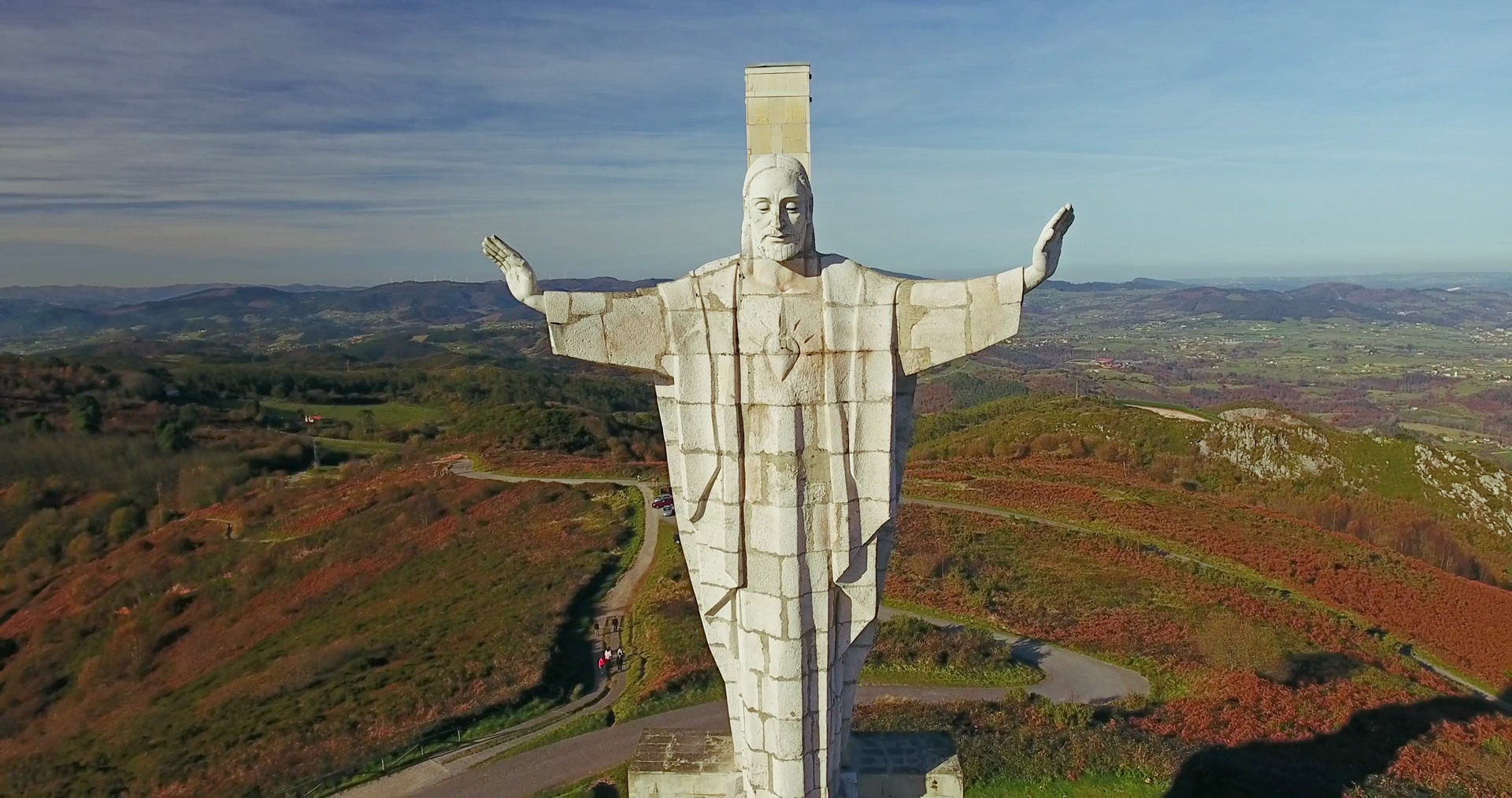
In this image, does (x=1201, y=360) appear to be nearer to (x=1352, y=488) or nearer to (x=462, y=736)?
(x=1352, y=488)

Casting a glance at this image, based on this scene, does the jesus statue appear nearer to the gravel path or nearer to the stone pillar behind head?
the stone pillar behind head

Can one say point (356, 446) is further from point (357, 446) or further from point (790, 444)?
point (790, 444)

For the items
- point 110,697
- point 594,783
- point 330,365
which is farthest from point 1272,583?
point 330,365

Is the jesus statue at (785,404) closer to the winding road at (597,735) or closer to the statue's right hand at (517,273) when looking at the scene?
the statue's right hand at (517,273)

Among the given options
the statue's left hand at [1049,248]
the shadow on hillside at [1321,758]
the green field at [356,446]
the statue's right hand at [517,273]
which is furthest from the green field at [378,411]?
the statue's left hand at [1049,248]

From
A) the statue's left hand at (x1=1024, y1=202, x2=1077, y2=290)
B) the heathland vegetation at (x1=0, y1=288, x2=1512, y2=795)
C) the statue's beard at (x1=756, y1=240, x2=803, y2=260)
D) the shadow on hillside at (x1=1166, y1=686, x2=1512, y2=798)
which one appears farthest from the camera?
the heathland vegetation at (x1=0, y1=288, x2=1512, y2=795)

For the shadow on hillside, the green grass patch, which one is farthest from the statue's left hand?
the green grass patch

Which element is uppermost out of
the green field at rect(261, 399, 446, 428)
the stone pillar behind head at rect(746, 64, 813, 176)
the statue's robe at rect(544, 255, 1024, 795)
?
the stone pillar behind head at rect(746, 64, 813, 176)
